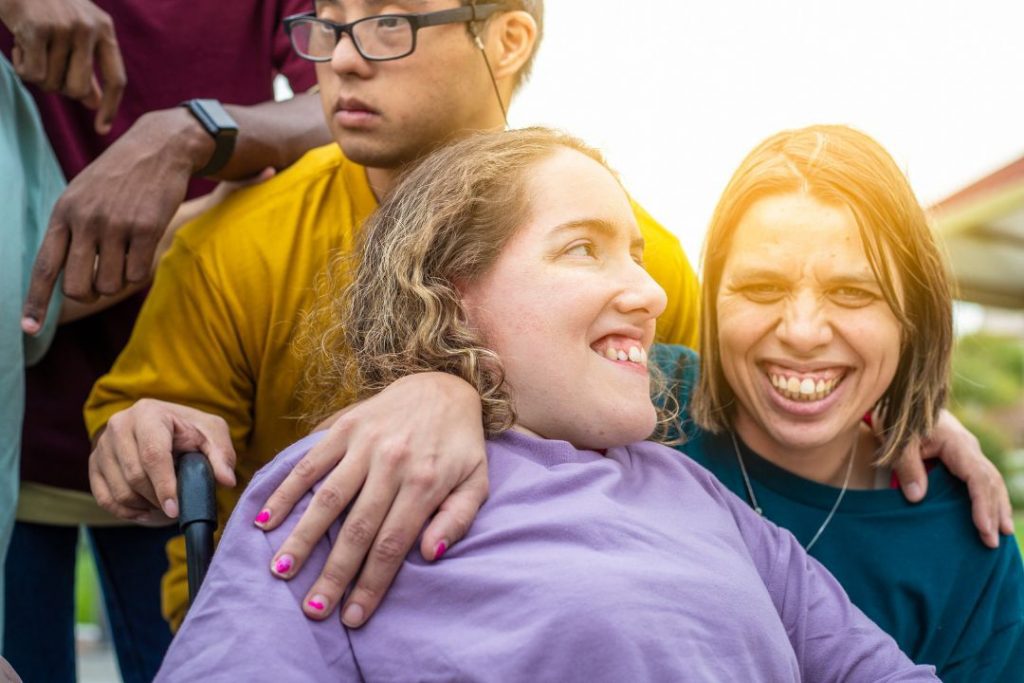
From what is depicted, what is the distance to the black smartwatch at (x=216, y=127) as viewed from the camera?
209 cm

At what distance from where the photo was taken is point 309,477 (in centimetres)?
139

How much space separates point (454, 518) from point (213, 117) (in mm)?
1069

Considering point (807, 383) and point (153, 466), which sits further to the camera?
point (807, 383)

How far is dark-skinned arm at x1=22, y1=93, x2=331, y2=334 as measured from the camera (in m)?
1.89

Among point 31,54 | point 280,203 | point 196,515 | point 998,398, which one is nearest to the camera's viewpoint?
point 196,515

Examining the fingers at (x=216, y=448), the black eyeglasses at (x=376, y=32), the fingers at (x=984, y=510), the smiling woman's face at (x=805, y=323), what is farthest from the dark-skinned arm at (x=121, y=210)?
the fingers at (x=984, y=510)

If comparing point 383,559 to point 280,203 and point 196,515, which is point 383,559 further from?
point 280,203

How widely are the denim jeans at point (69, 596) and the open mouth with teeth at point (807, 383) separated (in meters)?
1.40

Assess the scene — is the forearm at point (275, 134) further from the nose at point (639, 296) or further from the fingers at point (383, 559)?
the fingers at point (383, 559)

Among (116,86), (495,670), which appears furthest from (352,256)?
(495,670)

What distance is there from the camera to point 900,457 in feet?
6.71

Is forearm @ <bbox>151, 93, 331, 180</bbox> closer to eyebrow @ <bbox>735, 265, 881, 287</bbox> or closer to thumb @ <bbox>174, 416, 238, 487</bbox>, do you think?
thumb @ <bbox>174, 416, 238, 487</bbox>

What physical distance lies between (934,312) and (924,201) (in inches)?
8.7

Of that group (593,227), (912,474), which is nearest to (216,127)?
(593,227)
